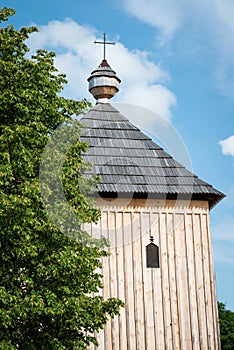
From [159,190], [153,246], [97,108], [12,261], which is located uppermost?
[97,108]

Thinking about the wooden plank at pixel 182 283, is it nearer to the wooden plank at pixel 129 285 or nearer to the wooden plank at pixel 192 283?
the wooden plank at pixel 192 283

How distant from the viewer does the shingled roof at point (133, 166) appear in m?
14.1

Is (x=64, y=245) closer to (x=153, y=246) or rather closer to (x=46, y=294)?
(x=46, y=294)

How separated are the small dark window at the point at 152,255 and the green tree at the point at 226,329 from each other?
2687 cm

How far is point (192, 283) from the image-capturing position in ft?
45.0

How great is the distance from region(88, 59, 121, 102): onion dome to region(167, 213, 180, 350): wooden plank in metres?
4.91

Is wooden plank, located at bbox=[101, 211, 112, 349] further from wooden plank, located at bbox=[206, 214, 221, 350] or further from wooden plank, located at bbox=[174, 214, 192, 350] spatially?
wooden plank, located at bbox=[206, 214, 221, 350]

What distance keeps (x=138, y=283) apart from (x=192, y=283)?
1323mm

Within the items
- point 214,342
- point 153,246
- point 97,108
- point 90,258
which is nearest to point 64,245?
point 90,258

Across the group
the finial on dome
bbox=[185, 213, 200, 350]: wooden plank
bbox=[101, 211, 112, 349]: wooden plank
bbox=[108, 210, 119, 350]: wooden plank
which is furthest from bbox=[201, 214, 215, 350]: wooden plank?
the finial on dome

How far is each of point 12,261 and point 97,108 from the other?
7860 mm

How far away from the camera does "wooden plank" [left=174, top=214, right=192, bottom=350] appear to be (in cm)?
1341

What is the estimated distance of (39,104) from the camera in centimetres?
1056

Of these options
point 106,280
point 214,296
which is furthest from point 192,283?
point 106,280
